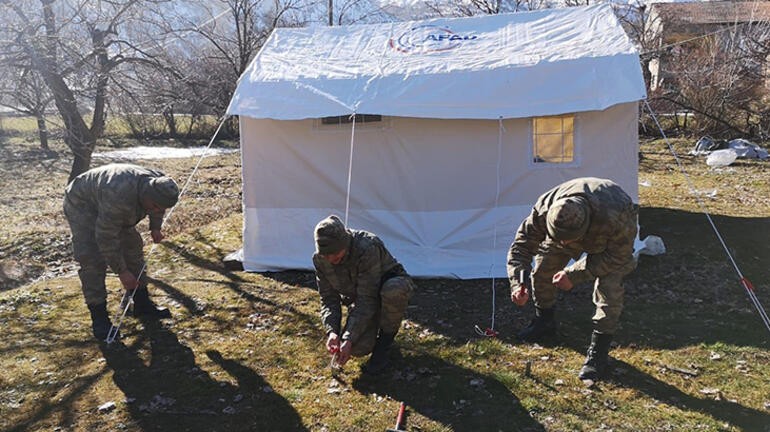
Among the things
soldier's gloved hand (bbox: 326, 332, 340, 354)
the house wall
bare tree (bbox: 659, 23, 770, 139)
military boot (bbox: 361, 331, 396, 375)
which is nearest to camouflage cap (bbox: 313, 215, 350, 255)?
soldier's gloved hand (bbox: 326, 332, 340, 354)

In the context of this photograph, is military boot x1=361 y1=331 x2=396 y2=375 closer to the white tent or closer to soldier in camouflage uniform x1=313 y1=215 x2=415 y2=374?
soldier in camouflage uniform x1=313 y1=215 x2=415 y2=374

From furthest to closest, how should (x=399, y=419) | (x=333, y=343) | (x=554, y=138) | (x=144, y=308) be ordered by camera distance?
(x=554, y=138) → (x=144, y=308) → (x=333, y=343) → (x=399, y=419)

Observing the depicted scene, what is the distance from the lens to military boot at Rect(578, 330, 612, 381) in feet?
13.1

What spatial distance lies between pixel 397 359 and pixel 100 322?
107 inches

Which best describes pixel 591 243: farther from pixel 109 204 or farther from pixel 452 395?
pixel 109 204

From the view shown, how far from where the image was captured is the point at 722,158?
1340cm

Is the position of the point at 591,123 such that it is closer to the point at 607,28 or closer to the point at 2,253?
the point at 607,28

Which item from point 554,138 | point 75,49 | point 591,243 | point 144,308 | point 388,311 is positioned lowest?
point 144,308

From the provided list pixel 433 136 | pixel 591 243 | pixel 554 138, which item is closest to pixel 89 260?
pixel 433 136

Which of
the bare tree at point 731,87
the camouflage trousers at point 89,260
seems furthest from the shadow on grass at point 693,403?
the bare tree at point 731,87

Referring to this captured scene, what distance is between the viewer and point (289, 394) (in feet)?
13.4

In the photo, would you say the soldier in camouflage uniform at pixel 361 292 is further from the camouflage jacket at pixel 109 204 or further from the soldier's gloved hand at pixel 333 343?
the camouflage jacket at pixel 109 204

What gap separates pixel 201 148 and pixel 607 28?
19.7m

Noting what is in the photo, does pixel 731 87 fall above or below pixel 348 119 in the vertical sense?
above
